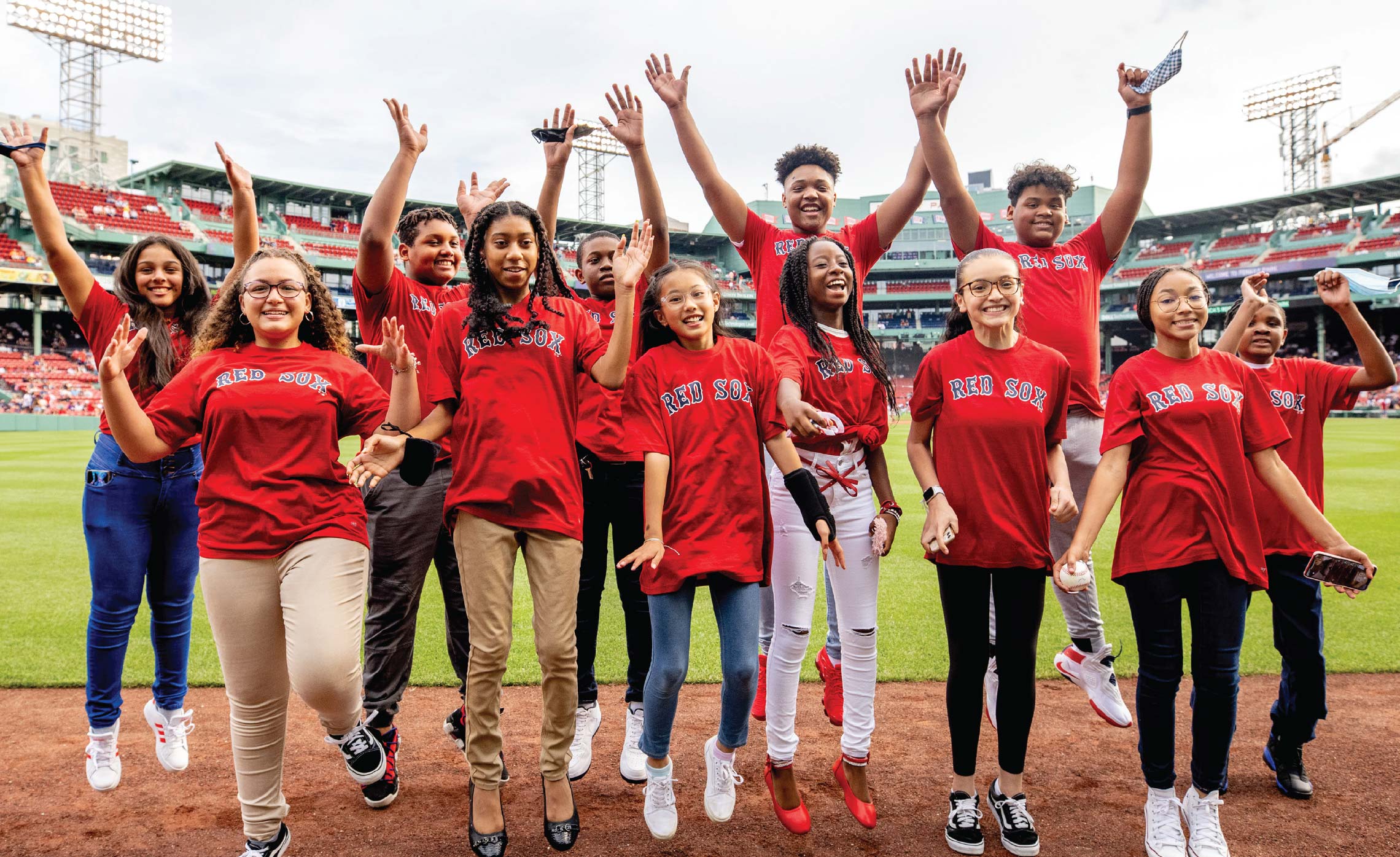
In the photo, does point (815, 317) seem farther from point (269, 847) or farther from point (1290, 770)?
point (269, 847)

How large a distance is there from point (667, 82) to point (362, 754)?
3589 mm

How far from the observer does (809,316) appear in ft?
12.6

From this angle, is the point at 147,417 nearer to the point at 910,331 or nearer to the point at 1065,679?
the point at 1065,679

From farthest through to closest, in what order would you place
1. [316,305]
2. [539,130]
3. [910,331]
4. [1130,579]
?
[910,331] < [539,130] < [316,305] < [1130,579]

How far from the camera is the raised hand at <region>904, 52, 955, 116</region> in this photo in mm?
4113

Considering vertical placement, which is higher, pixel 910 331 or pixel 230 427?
pixel 910 331

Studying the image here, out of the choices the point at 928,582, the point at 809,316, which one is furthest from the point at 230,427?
the point at 928,582

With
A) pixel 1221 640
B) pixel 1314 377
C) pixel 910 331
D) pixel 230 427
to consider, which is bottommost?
pixel 1221 640

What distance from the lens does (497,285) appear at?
3.58 meters

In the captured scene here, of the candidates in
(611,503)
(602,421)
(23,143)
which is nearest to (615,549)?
(611,503)

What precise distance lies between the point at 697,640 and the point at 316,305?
148 inches

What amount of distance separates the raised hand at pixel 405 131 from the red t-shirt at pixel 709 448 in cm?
153

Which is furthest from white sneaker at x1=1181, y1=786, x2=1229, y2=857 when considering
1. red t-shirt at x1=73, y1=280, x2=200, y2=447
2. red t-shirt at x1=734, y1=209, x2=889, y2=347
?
red t-shirt at x1=73, y1=280, x2=200, y2=447

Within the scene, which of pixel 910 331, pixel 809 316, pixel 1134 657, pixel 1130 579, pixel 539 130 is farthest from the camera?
pixel 910 331
